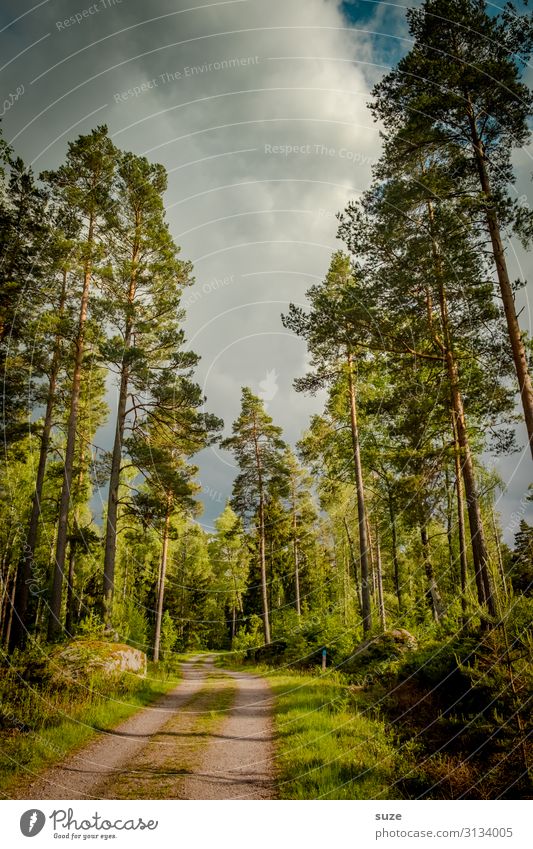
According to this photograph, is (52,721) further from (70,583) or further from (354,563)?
(354,563)

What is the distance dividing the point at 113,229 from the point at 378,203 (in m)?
11.2

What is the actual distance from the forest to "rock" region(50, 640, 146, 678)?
53 cm

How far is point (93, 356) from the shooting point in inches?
623

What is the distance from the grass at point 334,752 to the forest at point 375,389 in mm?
469

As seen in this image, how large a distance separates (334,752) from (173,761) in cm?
261

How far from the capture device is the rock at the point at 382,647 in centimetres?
1373

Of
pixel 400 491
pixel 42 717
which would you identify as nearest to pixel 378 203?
pixel 400 491

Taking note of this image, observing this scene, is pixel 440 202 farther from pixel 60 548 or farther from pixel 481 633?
pixel 60 548

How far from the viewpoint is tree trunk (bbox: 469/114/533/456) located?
723 cm

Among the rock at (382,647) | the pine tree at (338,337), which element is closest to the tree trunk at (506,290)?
the pine tree at (338,337)

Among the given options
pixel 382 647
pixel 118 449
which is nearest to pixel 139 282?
pixel 118 449

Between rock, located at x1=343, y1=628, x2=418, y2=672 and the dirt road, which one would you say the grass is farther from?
rock, located at x1=343, y1=628, x2=418, y2=672

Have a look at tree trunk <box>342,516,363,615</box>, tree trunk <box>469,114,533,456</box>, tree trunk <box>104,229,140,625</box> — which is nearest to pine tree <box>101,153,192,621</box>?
tree trunk <box>104,229,140,625</box>

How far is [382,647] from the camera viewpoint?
14.2 m
